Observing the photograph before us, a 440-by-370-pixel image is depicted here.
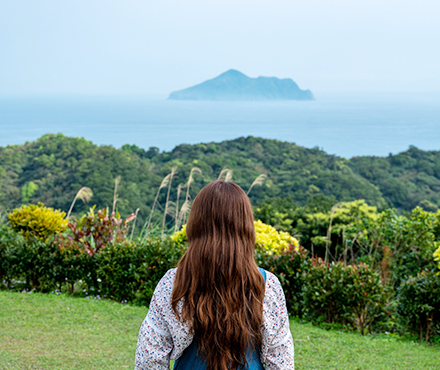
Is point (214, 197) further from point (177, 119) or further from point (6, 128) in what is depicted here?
point (177, 119)

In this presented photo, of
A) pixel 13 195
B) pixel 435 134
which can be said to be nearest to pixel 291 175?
pixel 13 195

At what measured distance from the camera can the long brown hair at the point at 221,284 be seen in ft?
5.25

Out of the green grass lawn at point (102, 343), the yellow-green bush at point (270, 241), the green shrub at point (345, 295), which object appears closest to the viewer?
the green grass lawn at point (102, 343)

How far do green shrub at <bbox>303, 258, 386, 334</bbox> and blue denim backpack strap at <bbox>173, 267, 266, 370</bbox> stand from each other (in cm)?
286

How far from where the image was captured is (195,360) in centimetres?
167

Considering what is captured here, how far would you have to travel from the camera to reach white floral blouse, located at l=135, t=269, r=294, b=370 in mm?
1643

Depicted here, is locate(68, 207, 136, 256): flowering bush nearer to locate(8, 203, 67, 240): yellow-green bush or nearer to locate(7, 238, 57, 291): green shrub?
locate(7, 238, 57, 291): green shrub

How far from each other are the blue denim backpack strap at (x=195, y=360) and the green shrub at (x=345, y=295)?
9.37 ft

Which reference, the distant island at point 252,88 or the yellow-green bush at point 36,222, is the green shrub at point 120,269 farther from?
the distant island at point 252,88

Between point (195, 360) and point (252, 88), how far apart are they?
146 ft

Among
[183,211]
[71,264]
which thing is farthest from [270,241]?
[71,264]

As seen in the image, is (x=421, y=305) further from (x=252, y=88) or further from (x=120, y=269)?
(x=252, y=88)

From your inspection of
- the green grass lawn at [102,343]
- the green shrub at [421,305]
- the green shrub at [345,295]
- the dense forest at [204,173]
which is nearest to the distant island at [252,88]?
the dense forest at [204,173]

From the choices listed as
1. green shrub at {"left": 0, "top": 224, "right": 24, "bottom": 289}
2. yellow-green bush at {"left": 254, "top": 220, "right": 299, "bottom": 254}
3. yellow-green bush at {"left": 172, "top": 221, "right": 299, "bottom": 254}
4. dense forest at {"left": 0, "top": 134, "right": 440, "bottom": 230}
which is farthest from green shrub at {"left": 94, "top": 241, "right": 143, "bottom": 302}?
dense forest at {"left": 0, "top": 134, "right": 440, "bottom": 230}
